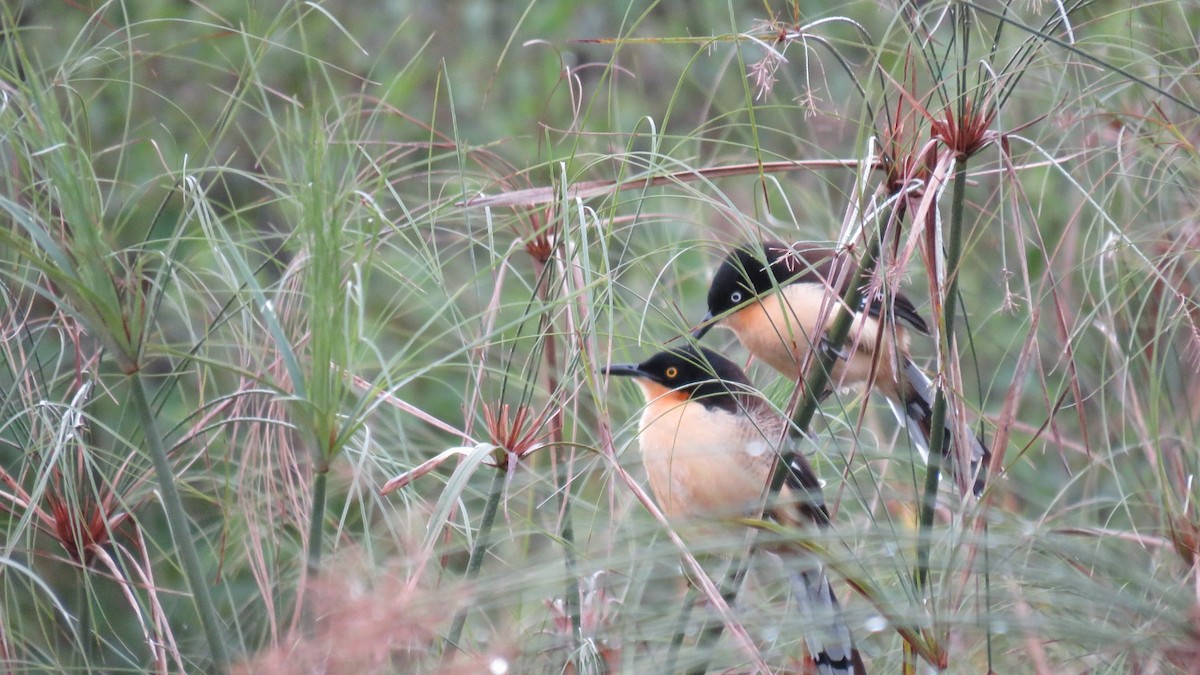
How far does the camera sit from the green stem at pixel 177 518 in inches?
61.9

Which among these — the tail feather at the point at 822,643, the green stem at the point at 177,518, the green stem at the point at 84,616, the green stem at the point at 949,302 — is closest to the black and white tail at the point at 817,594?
the tail feather at the point at 822,643

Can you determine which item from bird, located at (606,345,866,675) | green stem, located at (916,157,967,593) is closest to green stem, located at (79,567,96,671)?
bird, located at (606,345,866,675)

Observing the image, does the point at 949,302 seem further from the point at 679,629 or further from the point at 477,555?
the point at 477,555

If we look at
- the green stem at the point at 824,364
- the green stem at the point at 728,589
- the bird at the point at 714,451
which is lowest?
the bird at the point at 714,451

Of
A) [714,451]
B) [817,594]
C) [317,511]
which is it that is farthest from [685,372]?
[317,511]

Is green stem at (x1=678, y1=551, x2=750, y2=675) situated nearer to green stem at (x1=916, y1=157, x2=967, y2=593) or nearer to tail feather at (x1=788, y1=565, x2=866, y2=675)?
tail feather at (x1=788, y1=565, x2=866, y2=675)

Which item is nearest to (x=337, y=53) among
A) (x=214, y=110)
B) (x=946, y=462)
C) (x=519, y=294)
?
(x=214, y=110)

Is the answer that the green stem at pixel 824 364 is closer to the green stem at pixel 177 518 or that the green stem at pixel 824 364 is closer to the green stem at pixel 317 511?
the green stem at pixel 317 511

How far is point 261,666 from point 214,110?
15.3ft

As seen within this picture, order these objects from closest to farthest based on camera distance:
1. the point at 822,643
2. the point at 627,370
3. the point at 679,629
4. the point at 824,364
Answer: the point at 679,629, the point at 824,364, the point at 822,643, the point at 627,370

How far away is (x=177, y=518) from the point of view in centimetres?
159

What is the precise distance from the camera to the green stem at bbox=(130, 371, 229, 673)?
5.16 feet

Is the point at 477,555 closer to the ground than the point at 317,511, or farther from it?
closer to the ground

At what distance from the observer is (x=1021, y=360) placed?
6.25ft
